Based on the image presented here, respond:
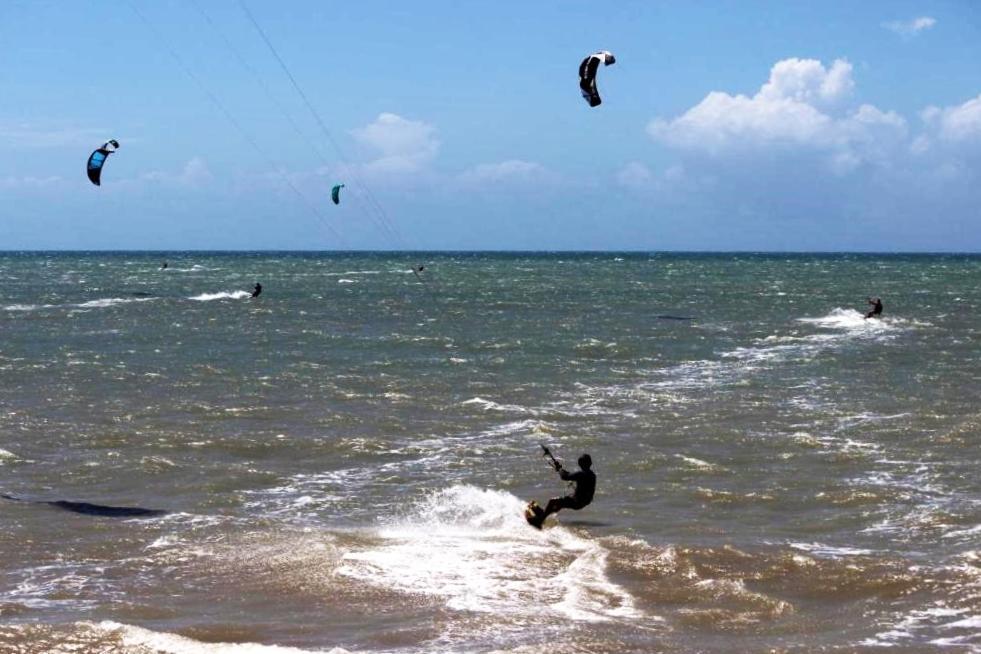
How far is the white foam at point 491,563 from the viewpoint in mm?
12594

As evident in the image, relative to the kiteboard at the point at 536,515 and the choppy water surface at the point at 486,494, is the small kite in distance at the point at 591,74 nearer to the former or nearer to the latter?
the choppy water surface at the point at 486,494

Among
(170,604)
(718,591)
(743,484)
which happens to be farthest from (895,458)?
(170,604)

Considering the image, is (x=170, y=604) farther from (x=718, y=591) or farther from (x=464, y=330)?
(x=464, y=330)

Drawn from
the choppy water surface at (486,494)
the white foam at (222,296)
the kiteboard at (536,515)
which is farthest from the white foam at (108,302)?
the kiteboard at (536,515)

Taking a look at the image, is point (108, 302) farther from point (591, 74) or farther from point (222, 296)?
point (591, 74)

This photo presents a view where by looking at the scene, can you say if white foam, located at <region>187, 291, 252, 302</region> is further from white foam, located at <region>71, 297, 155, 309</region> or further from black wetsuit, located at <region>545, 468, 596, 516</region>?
black wetsuit, located at <region>545, 468, 596, 516</region>

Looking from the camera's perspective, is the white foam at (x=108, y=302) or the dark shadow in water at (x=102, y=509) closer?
the dark shadow in water at (x=102, y=509)

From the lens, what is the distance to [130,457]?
20.3 meters

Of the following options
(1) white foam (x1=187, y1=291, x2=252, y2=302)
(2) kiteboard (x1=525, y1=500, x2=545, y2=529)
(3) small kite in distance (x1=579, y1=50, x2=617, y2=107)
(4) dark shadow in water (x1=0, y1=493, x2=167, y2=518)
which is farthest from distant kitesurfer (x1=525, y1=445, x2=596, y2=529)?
(1) white foam (x1=187, y1=291, x2=252, y2=302)

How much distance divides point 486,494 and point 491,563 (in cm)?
321

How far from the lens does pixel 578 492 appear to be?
1585cm

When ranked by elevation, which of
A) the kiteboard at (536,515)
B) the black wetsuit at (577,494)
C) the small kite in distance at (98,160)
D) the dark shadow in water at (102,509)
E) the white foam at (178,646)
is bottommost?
the dark shadow in water at (102,509)

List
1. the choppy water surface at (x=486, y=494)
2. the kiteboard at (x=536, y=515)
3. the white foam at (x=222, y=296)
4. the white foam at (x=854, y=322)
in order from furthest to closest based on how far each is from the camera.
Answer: the white foam at (x=222, y=296) < the white foam at (x=854, y=322) < the kiteboard at (x=536, y=515) < the choppy water surface at (x=486, y=494)

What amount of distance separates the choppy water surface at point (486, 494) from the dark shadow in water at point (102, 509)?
24 cm
